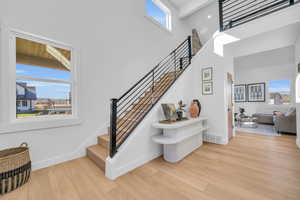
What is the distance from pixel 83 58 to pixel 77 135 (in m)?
1.61

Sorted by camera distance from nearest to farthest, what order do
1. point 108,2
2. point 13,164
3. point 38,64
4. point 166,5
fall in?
point 13,164, point 38,64, point 108,2, point 166,5

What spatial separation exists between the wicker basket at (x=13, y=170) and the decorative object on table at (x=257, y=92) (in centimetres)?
930

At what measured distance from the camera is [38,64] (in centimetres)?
229

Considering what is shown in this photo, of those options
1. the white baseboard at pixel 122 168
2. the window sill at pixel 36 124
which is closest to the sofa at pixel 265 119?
the white baseboard at pixel 122 168

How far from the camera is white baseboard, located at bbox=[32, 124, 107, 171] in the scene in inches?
84.1

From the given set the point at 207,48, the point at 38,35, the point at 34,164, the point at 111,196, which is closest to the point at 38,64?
A: the point at 38,35

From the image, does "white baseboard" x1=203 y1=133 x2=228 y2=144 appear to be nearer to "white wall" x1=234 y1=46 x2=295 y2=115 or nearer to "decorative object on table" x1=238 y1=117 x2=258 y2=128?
"decorative object on table" x1=238 y1=117 x2=258 y2=128

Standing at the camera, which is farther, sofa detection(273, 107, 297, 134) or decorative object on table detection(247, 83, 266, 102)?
decorative object on table detection(247, 83, 266, 102)

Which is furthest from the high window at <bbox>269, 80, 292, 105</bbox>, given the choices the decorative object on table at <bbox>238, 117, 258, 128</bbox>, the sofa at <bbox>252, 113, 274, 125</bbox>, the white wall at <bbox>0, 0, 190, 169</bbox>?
the white wall at <bbox>0, 0, 190, 169</bbox>

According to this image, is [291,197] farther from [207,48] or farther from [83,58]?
[83,58]

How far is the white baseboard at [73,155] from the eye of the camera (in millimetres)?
2136

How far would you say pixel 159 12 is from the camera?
4.76 meters

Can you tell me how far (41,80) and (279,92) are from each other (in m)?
9.46

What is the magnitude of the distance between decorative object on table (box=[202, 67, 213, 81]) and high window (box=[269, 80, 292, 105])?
18.1 ft
